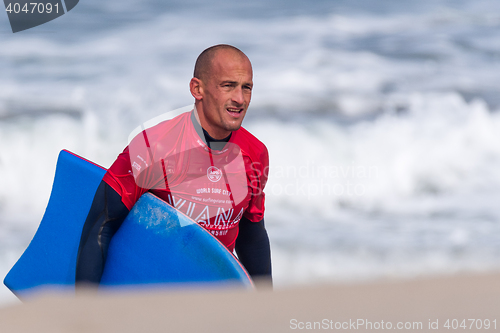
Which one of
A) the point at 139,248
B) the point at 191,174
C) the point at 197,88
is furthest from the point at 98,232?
the point at 197,88

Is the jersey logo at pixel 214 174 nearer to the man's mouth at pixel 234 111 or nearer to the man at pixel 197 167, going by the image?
the man at pixel 197 167

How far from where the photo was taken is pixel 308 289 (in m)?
0.77

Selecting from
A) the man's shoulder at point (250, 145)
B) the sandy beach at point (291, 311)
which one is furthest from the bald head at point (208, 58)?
the sandy beach at point (291, 311)

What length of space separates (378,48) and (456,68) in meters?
1.21

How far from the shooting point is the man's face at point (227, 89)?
213cm

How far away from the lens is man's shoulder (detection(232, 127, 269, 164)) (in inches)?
92.8

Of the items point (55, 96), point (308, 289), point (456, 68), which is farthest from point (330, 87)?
point (308, 289)

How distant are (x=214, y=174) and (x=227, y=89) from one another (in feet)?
1.28

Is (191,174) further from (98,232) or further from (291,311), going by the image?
(291,311)

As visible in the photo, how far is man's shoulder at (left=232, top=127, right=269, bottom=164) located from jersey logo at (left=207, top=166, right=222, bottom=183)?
0.58ft

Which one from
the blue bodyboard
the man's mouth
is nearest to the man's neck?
the man's mouth

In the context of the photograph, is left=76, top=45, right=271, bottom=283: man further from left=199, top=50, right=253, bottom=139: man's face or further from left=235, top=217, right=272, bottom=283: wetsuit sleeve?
left=235, top=217, right=272, bottom=283: wetsuit sleeve

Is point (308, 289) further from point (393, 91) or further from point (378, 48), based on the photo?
point (378, 48)

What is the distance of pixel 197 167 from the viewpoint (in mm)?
2209
